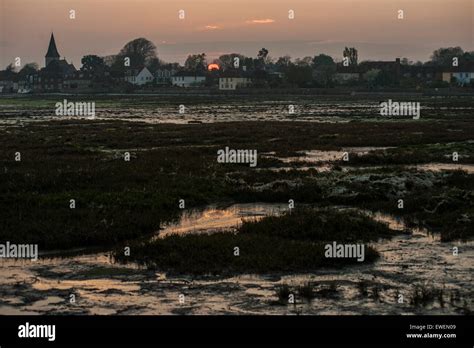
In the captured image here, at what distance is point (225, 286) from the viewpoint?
45.2ft

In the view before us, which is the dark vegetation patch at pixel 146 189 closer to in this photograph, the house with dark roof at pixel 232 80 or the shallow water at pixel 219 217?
the shallow water at pixel 219 217

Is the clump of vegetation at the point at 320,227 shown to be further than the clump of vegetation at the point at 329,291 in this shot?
Yes

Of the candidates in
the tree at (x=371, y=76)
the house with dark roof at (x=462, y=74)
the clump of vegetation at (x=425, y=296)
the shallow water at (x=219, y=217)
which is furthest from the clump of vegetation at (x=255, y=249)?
the house with dark roof at (x=462, y=74)

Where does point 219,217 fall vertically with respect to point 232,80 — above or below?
below

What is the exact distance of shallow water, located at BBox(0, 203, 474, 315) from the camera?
12305 millimetres

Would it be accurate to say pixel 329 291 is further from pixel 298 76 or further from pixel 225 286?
pixel 298 76

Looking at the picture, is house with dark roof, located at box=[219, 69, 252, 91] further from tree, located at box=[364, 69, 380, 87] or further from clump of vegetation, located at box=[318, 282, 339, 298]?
clump of vegetation, located at box=[318, 282, 339, 298]

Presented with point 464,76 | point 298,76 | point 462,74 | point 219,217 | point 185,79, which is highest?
point 185,79

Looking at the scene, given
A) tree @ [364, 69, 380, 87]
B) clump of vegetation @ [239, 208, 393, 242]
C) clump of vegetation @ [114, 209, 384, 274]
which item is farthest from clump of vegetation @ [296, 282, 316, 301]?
tree @ [364, 69, 380, 87]

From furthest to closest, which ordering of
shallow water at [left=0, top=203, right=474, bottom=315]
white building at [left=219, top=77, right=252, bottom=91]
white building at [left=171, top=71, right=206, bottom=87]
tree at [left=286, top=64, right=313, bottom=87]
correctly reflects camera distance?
1. white building at [left=171, top=71, right=206, bottom=87]
2. white building at [left=219, top=77, right=252, bottom=91]
3. tree at [left=286, top=64, right=313, bottom=87]
4. shallow water at [left=0, top=203, right=474, bottom=315]

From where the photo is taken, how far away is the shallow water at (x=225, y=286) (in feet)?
40.4

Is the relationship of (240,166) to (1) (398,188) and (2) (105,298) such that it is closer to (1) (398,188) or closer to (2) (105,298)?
Result: (1) (398,188)

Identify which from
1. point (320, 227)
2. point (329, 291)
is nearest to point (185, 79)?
point (320, 227)
